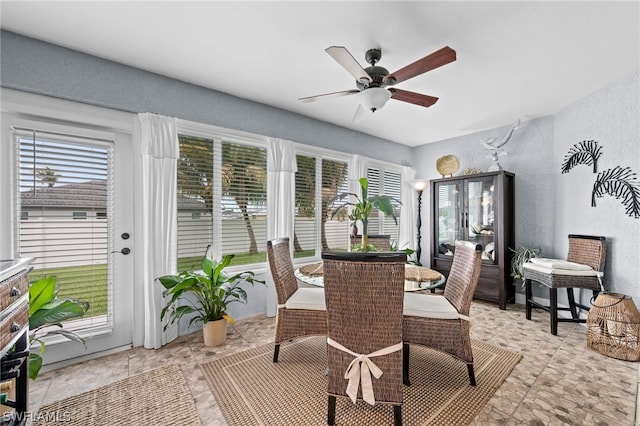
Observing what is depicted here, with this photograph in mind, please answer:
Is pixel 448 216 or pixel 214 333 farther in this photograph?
pixel 448 216

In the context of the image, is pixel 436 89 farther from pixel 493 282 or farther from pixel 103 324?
pixel 103 324

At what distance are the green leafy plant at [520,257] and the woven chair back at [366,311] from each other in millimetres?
2962

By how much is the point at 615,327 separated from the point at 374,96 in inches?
115

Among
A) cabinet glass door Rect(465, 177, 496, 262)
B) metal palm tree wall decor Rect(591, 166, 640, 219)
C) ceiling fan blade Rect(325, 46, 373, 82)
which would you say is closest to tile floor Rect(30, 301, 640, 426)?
cabinet glass door Rect(465, 177, 496, 262)

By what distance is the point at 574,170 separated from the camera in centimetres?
331

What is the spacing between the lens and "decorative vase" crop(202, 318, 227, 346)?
2.54m

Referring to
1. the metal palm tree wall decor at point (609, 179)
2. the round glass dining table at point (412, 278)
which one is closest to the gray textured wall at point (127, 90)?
the round glass dining table at point (412, 278)

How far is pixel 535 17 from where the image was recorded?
6.14 feet

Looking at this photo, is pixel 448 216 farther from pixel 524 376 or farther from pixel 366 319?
pixel 366 319

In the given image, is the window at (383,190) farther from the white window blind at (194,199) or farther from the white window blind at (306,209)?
the white window blind at (194,199)

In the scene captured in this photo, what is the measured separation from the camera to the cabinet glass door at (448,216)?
4.20m

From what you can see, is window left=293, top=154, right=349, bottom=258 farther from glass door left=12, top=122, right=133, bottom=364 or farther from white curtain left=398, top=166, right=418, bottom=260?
glass door left=12, top=122, right=133, bottom=364

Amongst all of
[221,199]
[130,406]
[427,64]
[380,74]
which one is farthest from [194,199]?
[427,64]

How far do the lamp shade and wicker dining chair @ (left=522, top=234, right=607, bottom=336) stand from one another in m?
2.55
